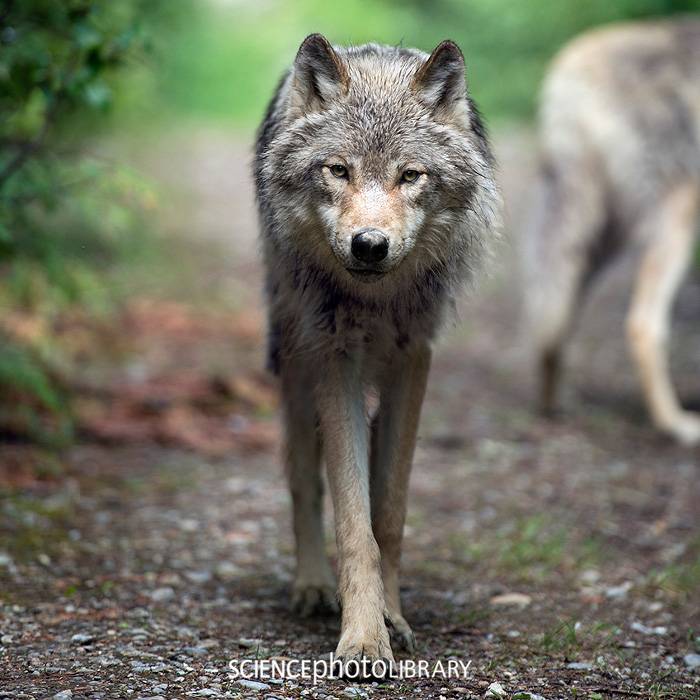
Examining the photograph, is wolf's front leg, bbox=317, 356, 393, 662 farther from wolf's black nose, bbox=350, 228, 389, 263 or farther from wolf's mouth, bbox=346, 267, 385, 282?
wolf's black nose, bbox=350, 228, 389, 263

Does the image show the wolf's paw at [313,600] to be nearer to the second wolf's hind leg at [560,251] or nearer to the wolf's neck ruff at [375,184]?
the wolf's neck ruff at [375,184]

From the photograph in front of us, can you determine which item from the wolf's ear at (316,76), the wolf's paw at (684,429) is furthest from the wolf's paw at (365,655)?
the wolf's paw at (684,429)

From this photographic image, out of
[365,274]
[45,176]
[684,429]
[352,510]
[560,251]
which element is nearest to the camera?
[365,274]

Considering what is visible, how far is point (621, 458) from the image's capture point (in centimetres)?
616

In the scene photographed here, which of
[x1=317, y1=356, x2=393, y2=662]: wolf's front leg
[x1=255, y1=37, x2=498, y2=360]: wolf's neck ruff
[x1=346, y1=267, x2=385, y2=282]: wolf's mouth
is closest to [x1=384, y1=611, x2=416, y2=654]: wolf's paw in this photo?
[x1=317, y1=356, x2=393, y2=662]: wolf's front leg

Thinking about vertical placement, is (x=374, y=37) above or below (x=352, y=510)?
above

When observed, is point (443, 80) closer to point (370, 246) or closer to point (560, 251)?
point (370, 246)

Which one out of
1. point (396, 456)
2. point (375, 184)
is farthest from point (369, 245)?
point (396, 456)

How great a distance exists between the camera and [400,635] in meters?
3.38

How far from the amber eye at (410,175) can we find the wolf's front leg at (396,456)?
62 cm

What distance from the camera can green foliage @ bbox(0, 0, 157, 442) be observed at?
171 inches

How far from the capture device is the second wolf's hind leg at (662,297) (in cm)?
645

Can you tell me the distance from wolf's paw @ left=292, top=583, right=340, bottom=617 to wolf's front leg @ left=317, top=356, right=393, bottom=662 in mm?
596

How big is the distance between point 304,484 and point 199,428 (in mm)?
2336
